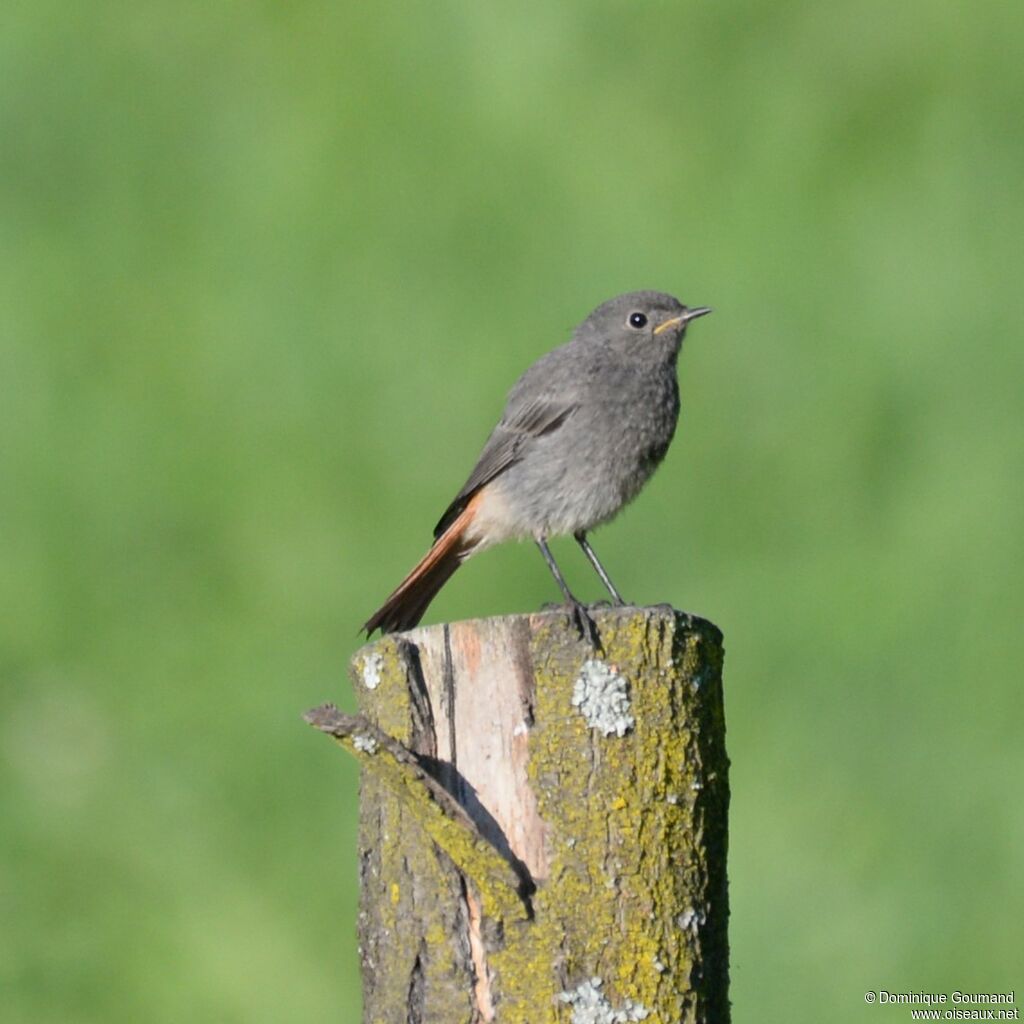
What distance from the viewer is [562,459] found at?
288 inches

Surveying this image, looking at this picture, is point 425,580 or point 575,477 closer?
point 425,580

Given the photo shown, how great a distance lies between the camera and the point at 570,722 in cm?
449

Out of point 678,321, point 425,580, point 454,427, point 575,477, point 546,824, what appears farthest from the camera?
point 454,427

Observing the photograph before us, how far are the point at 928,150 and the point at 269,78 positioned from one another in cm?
371

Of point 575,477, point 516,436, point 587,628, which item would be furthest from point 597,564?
point 587,628

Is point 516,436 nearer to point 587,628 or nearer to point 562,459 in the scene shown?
point 562,459

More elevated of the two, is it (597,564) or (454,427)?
(454,427)

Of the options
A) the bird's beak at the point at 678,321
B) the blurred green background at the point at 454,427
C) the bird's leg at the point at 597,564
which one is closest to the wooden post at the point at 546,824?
the bird's leg at the point at 597,564

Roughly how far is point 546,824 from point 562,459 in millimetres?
2984

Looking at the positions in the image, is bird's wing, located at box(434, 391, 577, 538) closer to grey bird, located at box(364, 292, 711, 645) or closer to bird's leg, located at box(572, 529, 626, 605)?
grey bird, located at box(364, 292, 711, 645)

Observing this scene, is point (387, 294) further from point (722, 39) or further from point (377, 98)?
point (722, 39)

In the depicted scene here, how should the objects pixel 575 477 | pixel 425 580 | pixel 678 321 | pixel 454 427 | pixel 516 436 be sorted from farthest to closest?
pixel 454 427
pixel 678 321
pixel 516 436
pixel 575 477
pixel 425 580

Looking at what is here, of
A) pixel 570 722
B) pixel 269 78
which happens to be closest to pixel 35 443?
pixel 269 78

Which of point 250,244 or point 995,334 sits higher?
point 250,244
